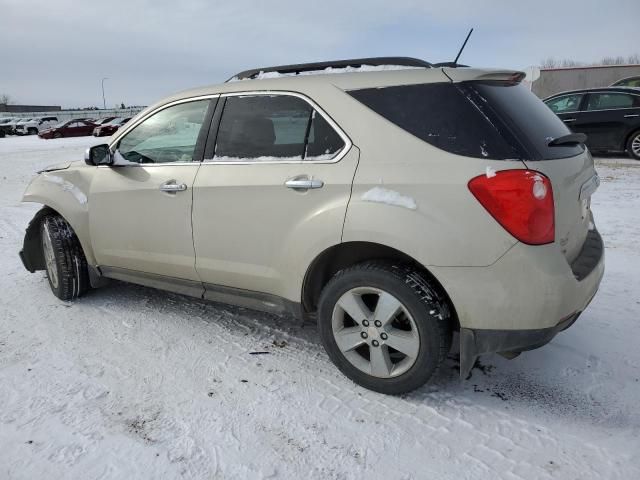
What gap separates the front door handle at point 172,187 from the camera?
3.19m

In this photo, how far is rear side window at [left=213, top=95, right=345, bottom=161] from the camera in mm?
2750

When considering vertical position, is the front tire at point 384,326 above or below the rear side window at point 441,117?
below

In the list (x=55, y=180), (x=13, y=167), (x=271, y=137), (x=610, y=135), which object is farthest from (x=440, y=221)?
(x=13, y=167)

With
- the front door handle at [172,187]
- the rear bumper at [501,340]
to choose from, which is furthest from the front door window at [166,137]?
the rear bumper at [501,340]

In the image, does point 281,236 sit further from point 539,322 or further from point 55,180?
point 55,180

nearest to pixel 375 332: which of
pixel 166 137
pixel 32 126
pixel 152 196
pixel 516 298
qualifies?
pixel 516 298

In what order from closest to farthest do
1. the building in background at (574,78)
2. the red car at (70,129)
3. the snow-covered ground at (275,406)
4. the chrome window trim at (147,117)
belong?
the snow-covered ground at (275,406), the chrome window trim at (147,117), the building in background at (574,78), the red car at (70,129)

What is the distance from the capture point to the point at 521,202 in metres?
2.20

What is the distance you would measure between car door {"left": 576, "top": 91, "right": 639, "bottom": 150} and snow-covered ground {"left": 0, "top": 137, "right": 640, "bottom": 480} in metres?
8.13

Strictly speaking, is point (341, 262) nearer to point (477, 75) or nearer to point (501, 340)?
point (501, 340)

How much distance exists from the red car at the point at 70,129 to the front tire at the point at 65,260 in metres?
30.8

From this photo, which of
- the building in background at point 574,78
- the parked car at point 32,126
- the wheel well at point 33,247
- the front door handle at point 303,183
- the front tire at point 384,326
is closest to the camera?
the front tire at point 384,326

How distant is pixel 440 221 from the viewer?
232 centimetres

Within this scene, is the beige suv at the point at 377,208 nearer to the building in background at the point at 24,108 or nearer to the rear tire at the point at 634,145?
the rear tire at the point at 634,145
